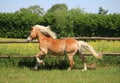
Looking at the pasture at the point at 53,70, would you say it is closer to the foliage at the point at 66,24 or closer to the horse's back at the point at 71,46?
the horse's back at the point at 71,46

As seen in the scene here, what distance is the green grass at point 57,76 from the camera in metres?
9.31

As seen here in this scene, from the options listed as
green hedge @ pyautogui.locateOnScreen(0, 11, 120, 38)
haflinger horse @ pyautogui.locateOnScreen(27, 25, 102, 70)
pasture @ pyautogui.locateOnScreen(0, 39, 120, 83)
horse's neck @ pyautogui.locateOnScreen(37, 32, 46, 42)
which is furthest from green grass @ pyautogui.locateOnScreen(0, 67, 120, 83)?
green hedge @ pyautogui.locateOnScreen(0, 11, 120, 38)

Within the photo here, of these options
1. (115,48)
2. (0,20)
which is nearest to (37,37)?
(115,48)

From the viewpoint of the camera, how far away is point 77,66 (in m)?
12.5

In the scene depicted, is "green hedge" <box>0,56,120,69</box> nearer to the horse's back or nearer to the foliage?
the horse's back

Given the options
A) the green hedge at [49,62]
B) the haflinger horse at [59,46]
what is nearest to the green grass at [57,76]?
the haflinger horse at [59,46]

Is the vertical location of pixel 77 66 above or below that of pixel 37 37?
below

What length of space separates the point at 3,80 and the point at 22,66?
2833 mm

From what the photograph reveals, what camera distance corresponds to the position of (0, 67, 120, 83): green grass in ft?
30.6

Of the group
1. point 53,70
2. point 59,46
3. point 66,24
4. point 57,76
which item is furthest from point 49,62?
point 66,24

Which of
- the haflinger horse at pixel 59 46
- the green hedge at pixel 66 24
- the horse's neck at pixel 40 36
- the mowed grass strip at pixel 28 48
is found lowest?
the green hedge at pixel 66 24

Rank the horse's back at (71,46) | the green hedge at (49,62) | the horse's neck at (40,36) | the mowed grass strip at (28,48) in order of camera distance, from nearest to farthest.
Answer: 1. the horse's back at (71,46)
2. the horse's neck at (40,36)
3. the green hedge at (49,62)
4. the mowed grass strip at (28,48)

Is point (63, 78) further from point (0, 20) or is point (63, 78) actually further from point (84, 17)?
point (0, 20)

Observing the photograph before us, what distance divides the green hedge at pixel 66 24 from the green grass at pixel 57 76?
25453mm
